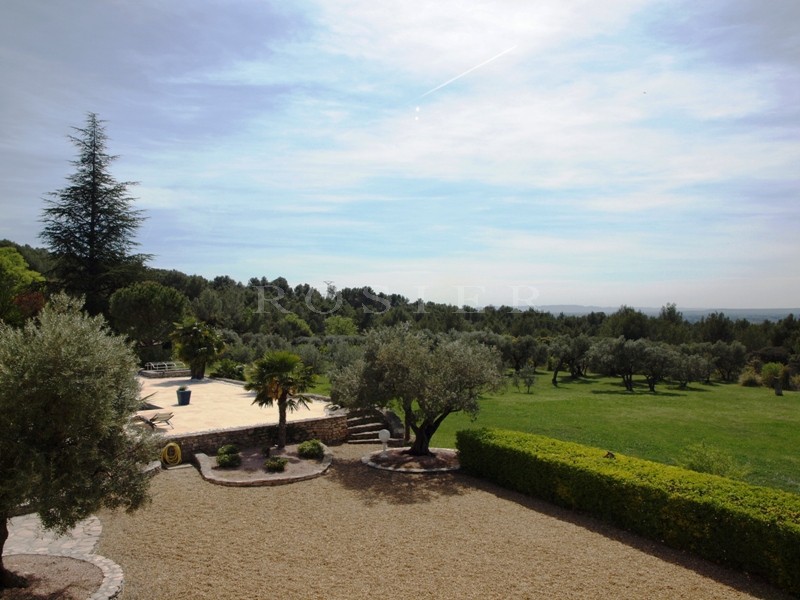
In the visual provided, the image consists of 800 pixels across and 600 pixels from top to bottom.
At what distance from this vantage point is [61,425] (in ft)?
22.1

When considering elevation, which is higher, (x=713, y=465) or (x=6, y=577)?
(x=713, y=465)

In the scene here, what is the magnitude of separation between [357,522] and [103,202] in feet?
101

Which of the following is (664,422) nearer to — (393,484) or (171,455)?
(393,484)

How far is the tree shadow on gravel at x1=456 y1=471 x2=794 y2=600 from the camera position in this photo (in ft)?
26.9

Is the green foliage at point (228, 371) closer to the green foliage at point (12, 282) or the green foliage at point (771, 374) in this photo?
the green foliage at point (12, 282)

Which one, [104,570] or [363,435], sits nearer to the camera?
[104,570]

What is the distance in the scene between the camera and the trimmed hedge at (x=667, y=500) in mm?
8352

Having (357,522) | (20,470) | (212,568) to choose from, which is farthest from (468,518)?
(20,470)

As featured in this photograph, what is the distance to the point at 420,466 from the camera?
1449 centimetres

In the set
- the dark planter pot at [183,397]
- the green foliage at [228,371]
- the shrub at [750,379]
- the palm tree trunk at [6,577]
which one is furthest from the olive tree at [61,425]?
the shrub at [750,379]

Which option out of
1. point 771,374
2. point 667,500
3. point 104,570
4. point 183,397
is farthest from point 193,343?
point 771,374

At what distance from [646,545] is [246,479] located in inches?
342

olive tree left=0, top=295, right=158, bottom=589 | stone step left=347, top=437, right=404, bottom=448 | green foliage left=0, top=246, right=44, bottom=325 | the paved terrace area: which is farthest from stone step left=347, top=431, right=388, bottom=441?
olive tree left=0, top=295, right=158, bottom=589

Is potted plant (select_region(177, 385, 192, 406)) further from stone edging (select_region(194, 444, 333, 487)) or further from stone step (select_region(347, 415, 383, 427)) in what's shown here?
stone step (select_region(347, 415, 383, 427))
